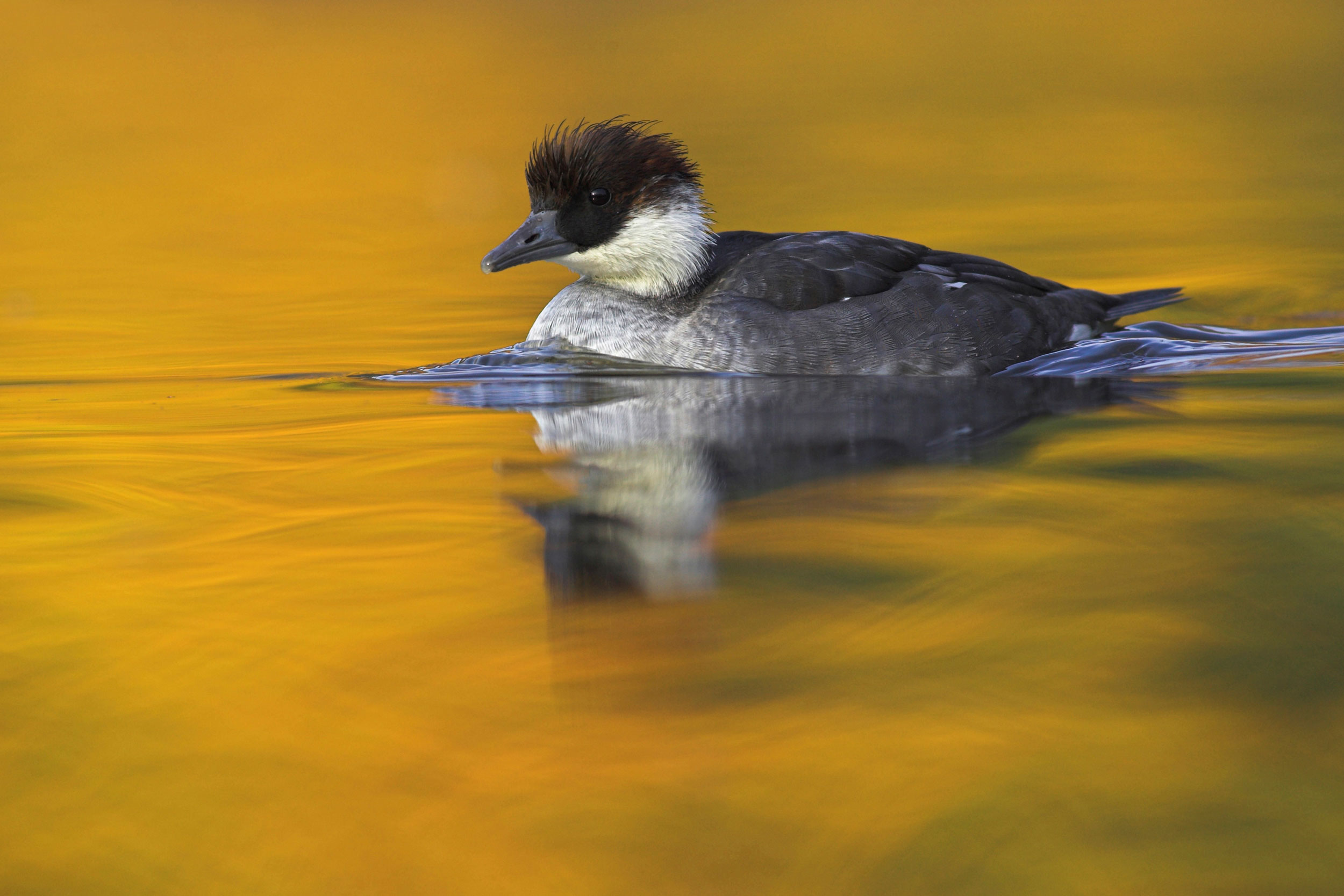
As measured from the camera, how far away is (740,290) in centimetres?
659

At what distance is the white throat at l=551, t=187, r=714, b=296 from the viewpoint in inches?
274

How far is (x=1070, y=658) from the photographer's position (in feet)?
8.86

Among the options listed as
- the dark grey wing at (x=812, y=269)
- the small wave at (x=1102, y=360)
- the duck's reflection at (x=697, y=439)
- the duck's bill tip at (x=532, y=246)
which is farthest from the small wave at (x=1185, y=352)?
the duck's bill tip at (x=532, y=246)

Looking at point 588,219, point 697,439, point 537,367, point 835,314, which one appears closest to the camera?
point 697,439

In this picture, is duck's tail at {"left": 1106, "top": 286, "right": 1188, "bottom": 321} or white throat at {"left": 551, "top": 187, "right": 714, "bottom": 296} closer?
white throat at {"left": 551, "top": 187, "right": 714, "bottom": 296}

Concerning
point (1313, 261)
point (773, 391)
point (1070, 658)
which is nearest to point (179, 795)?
point (1070, 658)

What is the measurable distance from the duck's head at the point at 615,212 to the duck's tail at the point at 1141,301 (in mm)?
2294

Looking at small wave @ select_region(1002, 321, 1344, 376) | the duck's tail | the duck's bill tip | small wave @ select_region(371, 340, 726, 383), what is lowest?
small wave @ select_region(1002, 321, 1344, 376)

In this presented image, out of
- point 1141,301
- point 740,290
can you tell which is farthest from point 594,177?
point 1141,301

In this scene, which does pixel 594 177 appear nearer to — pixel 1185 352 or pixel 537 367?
pixel 537 367

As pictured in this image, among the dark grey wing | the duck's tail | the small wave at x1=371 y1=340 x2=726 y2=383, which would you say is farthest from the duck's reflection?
the duck's tail

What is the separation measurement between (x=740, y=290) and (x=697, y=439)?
1855 millimetres

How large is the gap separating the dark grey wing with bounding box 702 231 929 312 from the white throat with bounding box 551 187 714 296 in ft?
0.57

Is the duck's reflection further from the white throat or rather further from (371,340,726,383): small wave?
the white throat
